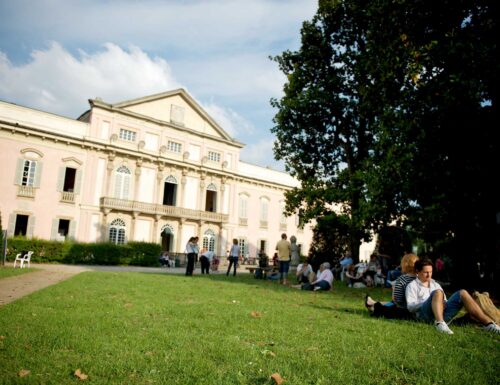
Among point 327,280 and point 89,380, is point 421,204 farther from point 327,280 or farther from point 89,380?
point 89,380

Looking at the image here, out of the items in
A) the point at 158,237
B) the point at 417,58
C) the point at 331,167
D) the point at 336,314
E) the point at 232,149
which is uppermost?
the point at 232,149

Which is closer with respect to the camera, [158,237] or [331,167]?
[331,167]

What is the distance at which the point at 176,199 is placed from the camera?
33.0 m

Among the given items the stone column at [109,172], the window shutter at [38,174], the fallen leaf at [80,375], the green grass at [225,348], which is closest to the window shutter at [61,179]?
the window shutter at [38,174]

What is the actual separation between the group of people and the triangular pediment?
28.0 m

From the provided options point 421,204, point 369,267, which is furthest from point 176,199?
point 421,204

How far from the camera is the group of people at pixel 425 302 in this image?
5253 millimetres

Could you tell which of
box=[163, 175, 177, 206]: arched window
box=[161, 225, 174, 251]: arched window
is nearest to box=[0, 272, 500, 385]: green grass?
box=[161, 225, 174, 251]: arched window

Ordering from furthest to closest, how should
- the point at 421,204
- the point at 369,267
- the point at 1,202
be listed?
the point at 1,202 → the point at 369,267 → the point at 421,204

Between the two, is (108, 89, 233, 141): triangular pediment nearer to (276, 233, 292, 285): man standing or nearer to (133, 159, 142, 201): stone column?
(133, 159, 142, 201): stone column

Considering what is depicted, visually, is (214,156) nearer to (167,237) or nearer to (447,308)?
(167,237)

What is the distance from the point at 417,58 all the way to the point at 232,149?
27003 mm

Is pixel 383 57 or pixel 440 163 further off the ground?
pixel 383 57

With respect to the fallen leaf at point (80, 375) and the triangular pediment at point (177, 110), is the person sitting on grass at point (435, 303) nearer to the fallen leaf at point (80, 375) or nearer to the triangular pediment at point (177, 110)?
the fallen leaf at point (80, 375)
